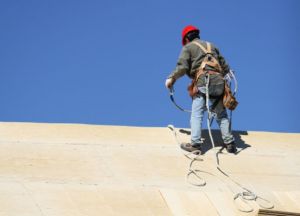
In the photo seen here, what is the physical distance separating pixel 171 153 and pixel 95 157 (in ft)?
2.72

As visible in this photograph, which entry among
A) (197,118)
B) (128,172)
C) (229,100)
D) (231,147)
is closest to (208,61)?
(229,100)

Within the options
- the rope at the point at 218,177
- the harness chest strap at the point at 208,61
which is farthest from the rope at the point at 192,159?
the harness chest strap at the point at 208,61

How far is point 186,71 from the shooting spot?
768 cm

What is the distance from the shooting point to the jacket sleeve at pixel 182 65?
762 cm

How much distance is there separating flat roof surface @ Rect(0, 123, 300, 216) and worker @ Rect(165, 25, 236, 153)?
7.3 inches

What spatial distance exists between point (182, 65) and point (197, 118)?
2.04 ft

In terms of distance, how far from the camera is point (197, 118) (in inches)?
291

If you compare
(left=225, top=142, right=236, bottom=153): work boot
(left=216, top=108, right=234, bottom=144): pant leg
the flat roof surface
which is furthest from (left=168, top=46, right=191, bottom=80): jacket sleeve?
(left=225, top=142, right=236, bottom=153): work boot

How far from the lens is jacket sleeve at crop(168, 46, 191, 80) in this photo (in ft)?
25.0

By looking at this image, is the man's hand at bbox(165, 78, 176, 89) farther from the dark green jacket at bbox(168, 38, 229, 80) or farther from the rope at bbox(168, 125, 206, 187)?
the rope at bbox(168, 125, 206, 187)

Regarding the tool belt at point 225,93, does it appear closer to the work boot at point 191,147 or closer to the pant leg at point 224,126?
the pant leg at point 224,126

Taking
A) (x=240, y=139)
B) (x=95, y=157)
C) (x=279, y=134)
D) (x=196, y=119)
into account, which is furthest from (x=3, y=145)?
(x=279, y=134)

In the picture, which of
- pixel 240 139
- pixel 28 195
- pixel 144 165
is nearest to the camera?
pixel 28 195

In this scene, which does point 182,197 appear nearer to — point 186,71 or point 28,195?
point 28,195
